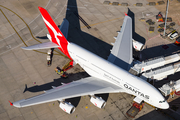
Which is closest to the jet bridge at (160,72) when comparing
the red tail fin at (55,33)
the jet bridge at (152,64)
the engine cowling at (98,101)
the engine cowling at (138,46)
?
the jet bridge at (152,64)

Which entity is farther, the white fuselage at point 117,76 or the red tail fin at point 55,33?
the red tail fin at point 55,33

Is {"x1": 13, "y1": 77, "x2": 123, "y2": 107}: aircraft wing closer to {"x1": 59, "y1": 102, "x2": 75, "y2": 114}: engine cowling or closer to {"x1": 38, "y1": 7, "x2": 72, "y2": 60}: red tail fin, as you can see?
{"x1": 59, "y1": 102, "x2": 75, "y2": 114}: engine cowling

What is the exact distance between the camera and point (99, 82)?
5041 centimetres

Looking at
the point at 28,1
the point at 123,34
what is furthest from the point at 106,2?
the point at 28,1

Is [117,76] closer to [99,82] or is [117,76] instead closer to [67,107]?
[99,82]

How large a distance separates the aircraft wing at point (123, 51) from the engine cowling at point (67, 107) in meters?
15.8

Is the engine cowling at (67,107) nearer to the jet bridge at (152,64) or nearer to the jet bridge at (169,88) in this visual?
the jet bridge at (152,64)

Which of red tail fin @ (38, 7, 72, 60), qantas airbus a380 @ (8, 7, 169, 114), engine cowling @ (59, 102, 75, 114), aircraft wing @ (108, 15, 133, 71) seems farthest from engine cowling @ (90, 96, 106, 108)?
red tail fin @ (38, 7, 72, 60)

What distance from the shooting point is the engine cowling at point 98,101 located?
154 feet

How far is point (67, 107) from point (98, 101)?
7.19 m

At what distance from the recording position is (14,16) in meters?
72.1

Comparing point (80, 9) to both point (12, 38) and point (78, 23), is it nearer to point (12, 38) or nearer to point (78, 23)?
point (78, 23)

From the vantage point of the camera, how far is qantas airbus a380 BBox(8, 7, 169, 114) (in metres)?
44.2

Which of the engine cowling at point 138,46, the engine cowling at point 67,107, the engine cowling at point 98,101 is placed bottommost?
the engine cowling at point 67,107
